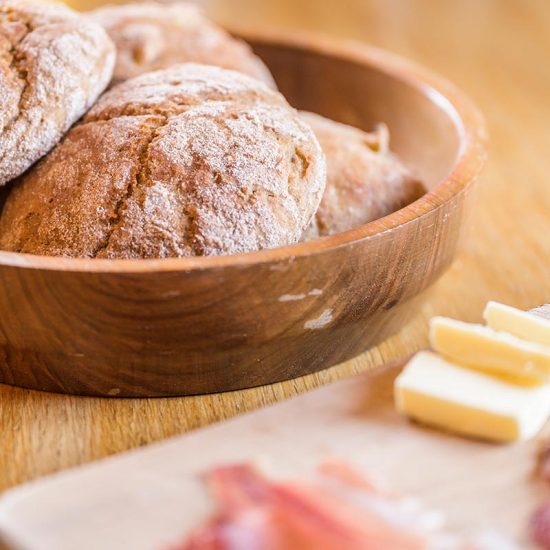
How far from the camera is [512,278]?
5.02ft

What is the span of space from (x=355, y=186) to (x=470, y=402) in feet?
1.51

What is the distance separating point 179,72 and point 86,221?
1.03 ft

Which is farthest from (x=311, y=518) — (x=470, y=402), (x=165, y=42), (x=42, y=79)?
(x=165, y=42)

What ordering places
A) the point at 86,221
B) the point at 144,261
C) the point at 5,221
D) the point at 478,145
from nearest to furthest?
the point at 144,261 < the point at 86,221 < the point at 5,221 < the point at 478,145

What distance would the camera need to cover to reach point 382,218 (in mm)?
1140

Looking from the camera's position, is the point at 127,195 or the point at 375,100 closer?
the point at 127,195

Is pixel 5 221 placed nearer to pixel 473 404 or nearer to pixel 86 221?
pixel 86 221


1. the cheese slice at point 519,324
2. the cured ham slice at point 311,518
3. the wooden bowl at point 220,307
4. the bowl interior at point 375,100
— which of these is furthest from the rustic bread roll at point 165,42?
the cured ham slice at point 311,518

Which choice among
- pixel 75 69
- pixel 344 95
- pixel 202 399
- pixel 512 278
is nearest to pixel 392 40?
pixel 344 95

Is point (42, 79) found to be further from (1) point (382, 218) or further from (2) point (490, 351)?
(2) point (490, 351)

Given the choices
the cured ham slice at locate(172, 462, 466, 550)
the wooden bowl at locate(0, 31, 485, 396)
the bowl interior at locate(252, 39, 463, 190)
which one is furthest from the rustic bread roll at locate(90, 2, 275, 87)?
the cured ham slice at locate(172, 462, 466, 550)

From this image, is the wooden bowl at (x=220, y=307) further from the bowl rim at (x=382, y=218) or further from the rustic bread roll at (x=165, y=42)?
the rustic bread roll at (x=165, y=42)

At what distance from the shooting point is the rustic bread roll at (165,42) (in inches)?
58.6

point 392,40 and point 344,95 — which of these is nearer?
point 344,95
